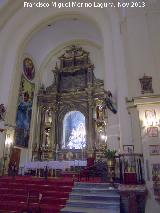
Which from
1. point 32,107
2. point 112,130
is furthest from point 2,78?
point 112,130

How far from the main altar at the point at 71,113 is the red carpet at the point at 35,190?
20.1 feet

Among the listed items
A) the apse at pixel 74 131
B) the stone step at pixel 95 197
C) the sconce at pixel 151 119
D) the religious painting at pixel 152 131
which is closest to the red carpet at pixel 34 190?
the stone step at pixel 95 197

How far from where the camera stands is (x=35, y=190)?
5883 mm

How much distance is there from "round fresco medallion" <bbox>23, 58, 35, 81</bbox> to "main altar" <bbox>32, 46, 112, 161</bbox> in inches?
47.9

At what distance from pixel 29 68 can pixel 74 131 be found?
5851 mm

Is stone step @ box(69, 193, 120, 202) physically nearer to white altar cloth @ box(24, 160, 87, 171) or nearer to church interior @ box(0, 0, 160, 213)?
church interior @ box(0, 0, 160, 213)

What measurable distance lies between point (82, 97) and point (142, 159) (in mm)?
8742

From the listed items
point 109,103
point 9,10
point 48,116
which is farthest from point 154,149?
point 9,10

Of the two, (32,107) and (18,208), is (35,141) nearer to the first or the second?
(32,107)

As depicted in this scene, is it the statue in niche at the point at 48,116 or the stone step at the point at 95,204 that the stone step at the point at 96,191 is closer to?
the stone step at the point at 95,204

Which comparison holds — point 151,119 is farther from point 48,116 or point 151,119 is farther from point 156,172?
point 48,116

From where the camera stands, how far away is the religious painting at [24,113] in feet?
41.3

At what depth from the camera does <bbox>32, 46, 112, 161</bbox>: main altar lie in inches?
504

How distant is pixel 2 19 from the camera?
13.1m
